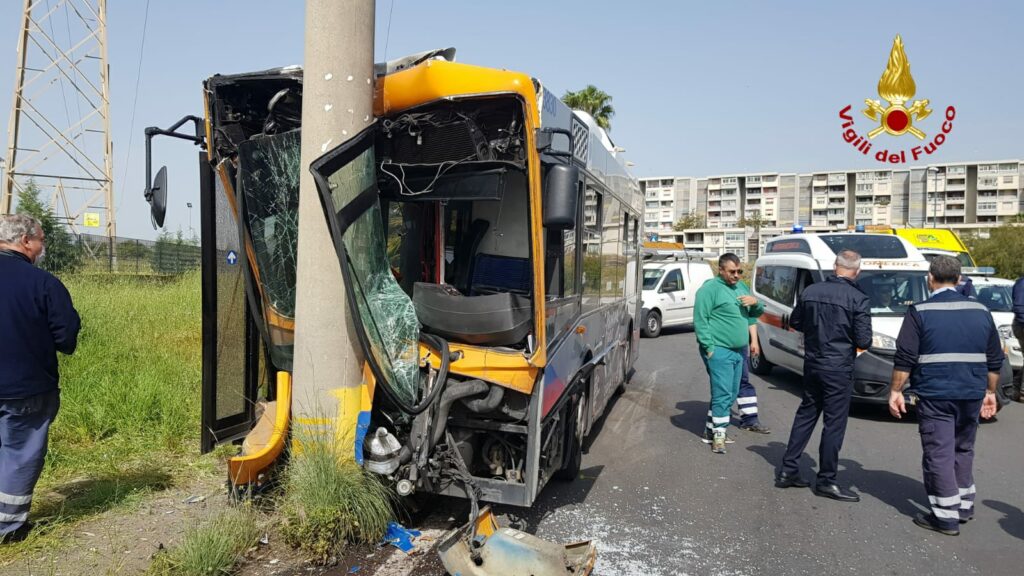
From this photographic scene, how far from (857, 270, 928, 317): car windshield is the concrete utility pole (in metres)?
7.14

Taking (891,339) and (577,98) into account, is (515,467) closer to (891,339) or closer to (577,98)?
(891,339)

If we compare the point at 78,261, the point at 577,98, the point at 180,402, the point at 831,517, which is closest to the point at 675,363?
the point at 831,517

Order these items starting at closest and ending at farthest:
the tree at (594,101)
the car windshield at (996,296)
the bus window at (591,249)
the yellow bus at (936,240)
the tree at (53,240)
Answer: the bus window at (591,249)
the car windshield at (996,296)
the yellow bus at (936,240)
the tree at (53,240)
the tree at (594,101)

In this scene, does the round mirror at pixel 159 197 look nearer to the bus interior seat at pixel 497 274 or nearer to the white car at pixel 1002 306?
the bus interior seat at pixel 497 274

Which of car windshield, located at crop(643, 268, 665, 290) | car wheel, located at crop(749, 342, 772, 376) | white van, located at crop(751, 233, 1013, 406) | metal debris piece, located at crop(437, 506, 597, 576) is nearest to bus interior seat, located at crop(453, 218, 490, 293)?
metal debris piece, located at crop(437, 506, 597, 576)

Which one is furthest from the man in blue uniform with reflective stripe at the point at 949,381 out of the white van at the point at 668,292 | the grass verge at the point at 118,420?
the white van at the point at 668,292

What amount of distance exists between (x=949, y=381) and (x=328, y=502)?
14.2ft

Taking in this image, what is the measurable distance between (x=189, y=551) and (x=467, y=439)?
1.67m

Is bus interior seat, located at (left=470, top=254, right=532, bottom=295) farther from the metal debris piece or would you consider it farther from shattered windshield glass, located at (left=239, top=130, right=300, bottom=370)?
the metal debris piece

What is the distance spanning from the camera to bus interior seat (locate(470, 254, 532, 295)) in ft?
16.1

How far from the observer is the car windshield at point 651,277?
1698cm

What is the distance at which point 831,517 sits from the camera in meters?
5.09

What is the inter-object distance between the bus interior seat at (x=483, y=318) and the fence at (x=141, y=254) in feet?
55.1

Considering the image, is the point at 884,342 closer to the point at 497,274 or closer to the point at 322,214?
the point at 497,274
